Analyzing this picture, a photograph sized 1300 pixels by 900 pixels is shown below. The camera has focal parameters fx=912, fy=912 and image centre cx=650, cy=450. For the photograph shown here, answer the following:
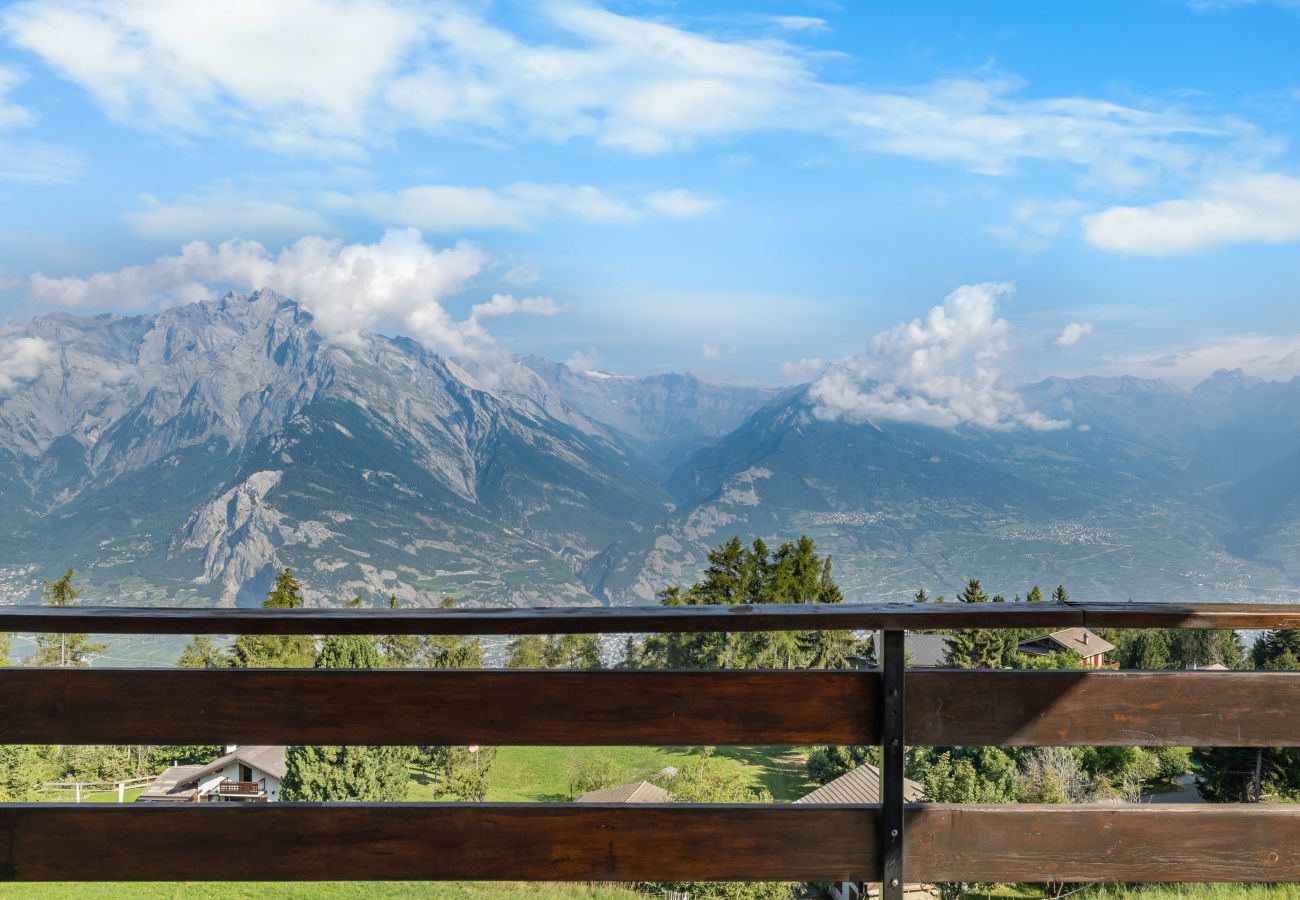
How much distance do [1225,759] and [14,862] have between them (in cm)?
1277

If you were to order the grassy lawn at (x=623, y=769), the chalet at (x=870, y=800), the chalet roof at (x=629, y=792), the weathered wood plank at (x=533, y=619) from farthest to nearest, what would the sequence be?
the chalet roof at (x=629, y=792), the grassy lawn at (x=623, y=769), the chalet at (x=870, y=800), the weathered wood plank at (x=533, y=619)

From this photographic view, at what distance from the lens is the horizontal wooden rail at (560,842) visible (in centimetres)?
226

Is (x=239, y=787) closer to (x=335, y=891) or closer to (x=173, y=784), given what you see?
(x=173, y=784)

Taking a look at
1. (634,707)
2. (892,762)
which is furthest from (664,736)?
(892,762)

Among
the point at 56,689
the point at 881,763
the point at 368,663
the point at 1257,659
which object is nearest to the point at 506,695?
the point at 881,763

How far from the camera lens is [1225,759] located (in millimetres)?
11227

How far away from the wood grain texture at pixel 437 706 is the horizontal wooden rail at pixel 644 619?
0.12 m

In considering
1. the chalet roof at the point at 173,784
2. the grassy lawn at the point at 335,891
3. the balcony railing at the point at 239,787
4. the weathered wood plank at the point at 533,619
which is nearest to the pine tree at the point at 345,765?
the grassy lawn at the point at 335,891

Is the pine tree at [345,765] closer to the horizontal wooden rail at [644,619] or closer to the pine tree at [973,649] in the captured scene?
the horizontal wooden rail at [644,619]

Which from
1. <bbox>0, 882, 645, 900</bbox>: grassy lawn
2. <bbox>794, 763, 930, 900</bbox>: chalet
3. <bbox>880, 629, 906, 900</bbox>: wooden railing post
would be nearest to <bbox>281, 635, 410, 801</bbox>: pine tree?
<bbox>0, 882, 645, 900</bbox>: grassy lawn

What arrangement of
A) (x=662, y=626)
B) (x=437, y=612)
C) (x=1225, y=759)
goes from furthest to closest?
(x=1225, y=759), (x=437, y=612), (x=662, y=626)

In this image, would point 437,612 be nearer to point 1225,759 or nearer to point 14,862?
point 14,862

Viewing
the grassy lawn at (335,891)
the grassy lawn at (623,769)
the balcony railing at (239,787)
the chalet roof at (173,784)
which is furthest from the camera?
the chalet roof at (173,784)

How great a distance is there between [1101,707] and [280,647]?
17024 mm
